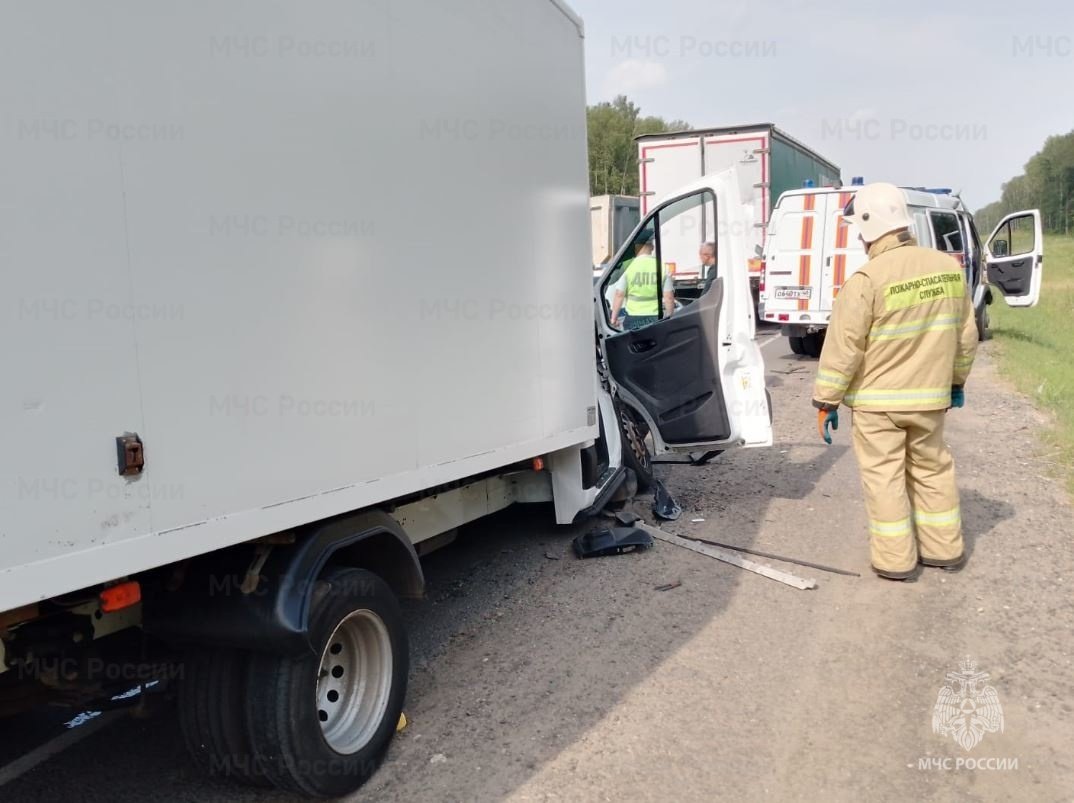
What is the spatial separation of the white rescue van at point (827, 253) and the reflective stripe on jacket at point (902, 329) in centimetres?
692

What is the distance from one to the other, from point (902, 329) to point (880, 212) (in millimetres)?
670

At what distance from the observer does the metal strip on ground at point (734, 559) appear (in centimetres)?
481

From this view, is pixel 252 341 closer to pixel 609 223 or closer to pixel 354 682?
pixel 354 682

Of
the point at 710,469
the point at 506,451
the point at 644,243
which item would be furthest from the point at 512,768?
the point at 710,469

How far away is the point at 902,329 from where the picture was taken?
467cm

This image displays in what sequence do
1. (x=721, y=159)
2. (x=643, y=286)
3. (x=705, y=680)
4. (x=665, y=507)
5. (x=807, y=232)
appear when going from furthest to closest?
(x=721, y=159) < (x=807, y=232) < (x=643, y=286) < (x=665, y=507) < (x=705, y=680)

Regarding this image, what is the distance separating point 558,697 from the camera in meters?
3.67

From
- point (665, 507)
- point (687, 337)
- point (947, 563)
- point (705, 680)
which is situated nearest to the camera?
point (705, 680)

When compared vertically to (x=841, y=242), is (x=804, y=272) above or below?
below

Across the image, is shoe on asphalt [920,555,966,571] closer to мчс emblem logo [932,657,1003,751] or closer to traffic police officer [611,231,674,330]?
мчс emblem logo [932,657,1003,751]

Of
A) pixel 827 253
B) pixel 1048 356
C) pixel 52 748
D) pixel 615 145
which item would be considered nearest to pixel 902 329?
pixel 52 748

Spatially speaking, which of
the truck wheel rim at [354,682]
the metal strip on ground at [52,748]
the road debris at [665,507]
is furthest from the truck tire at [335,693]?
the road debris at [665,507]

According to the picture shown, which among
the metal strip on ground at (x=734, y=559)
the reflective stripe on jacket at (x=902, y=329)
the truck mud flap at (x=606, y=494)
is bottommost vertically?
the metal strip on ground at (x=734, y=559)

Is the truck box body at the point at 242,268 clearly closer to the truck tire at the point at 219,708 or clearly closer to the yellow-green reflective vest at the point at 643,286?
the truck tire at the point at 219,708
